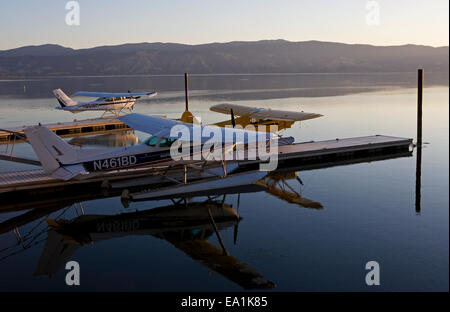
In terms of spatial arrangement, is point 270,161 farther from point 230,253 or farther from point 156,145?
point 230,253

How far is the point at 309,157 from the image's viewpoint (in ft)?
58.5

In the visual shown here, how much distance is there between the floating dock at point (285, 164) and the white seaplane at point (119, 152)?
1.98 m

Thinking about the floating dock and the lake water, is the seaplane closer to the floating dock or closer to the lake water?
the floating dock

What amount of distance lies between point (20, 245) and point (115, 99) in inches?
895

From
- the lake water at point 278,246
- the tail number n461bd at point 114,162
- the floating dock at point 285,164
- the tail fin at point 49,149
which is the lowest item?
the lake water at point 278,246

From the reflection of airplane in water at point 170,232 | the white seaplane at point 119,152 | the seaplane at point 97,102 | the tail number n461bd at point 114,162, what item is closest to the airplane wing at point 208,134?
the white seaplane at point 119,152

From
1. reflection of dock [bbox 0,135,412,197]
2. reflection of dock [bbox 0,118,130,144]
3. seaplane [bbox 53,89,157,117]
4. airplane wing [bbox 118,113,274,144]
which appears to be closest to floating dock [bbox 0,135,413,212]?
reflection of dock [bbox 0,135,412,197]

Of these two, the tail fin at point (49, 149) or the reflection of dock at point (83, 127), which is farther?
the reflection of dock at point (83, 127)

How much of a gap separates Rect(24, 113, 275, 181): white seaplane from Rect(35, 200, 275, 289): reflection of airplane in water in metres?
1.26

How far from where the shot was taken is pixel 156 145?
11.7m

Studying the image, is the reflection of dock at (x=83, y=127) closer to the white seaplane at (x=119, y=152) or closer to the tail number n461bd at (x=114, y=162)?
the white seaplane at (x=119, y=152)

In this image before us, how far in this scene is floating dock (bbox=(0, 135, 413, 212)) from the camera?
41.3ft

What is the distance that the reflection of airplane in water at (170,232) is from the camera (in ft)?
27.3
